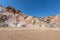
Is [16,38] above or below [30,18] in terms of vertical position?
below

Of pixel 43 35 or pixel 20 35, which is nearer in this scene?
pixel 20 35

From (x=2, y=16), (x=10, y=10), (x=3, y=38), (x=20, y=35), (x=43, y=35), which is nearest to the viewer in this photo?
(x=3, y=38)

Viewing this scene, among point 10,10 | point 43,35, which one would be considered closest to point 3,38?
point 43,35

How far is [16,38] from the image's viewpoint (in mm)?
5016

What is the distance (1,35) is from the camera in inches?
197

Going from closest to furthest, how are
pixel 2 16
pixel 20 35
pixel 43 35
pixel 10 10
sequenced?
1. pixel 20 35
2. pixel 43 35
3. pixel 2 16
4. pixel 10 10

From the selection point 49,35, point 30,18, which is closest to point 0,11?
point 30,18

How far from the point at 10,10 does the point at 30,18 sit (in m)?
4.34

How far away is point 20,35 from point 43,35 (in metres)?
1.04

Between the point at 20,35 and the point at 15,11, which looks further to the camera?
the point at 15,11

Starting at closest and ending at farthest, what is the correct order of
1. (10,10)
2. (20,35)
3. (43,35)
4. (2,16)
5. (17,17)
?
(20,35) < (43,35) < (2,16) < (17,17) < (10,10)

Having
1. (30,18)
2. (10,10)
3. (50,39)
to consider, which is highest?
(10,10)

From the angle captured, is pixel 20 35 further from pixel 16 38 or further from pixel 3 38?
pixel 3 38

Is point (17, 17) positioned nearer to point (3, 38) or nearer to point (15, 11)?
point (15, 11)
